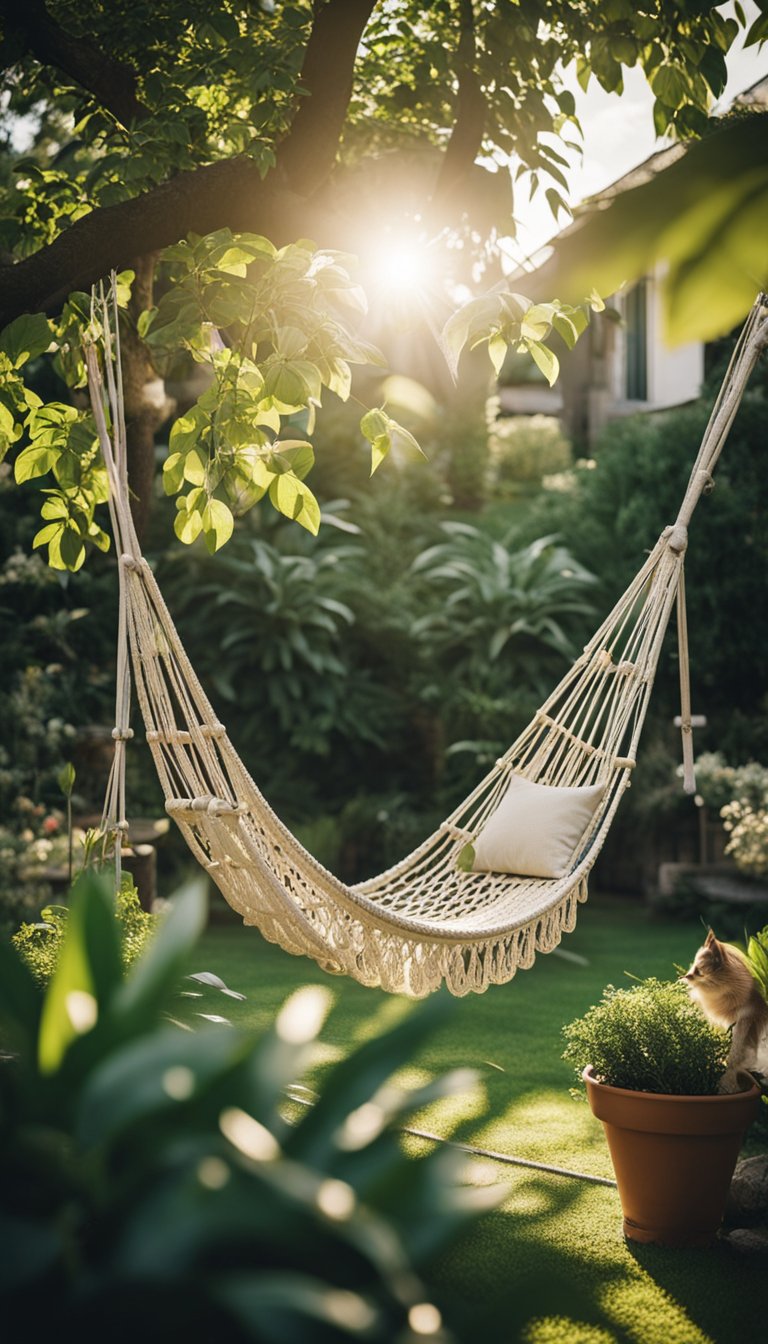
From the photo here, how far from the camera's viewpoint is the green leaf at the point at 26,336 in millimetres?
1929

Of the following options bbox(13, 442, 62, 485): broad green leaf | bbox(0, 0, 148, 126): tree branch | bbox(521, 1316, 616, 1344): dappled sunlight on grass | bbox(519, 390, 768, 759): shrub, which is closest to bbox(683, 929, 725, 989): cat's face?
bbox(521, 1316, 616, 1344): dappled sunlight on grass

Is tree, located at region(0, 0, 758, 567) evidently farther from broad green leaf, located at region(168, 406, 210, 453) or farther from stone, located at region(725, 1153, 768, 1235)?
stone, located at region(725, 1153, 768, 1235)

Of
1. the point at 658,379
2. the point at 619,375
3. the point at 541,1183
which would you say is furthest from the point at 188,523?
the point at 658,379

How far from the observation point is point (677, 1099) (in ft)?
6.56

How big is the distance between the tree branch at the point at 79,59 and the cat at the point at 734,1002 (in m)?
1.93

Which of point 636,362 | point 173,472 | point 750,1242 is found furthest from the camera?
point 636,362

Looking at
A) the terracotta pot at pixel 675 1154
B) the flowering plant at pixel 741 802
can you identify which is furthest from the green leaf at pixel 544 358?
the flowering plant at pixel 741 802

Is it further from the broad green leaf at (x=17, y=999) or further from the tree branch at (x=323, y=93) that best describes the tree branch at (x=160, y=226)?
the broad green leaf at (x=17, y=999)

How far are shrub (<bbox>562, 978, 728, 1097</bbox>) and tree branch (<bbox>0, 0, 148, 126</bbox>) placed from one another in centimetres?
191

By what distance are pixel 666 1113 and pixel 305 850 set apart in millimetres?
795

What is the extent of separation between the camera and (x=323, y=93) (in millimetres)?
2129

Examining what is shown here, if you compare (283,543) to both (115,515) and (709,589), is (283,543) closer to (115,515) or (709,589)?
(709,589)

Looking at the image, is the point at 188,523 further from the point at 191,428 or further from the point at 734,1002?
the point at 734,1002

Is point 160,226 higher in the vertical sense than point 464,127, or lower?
lower
